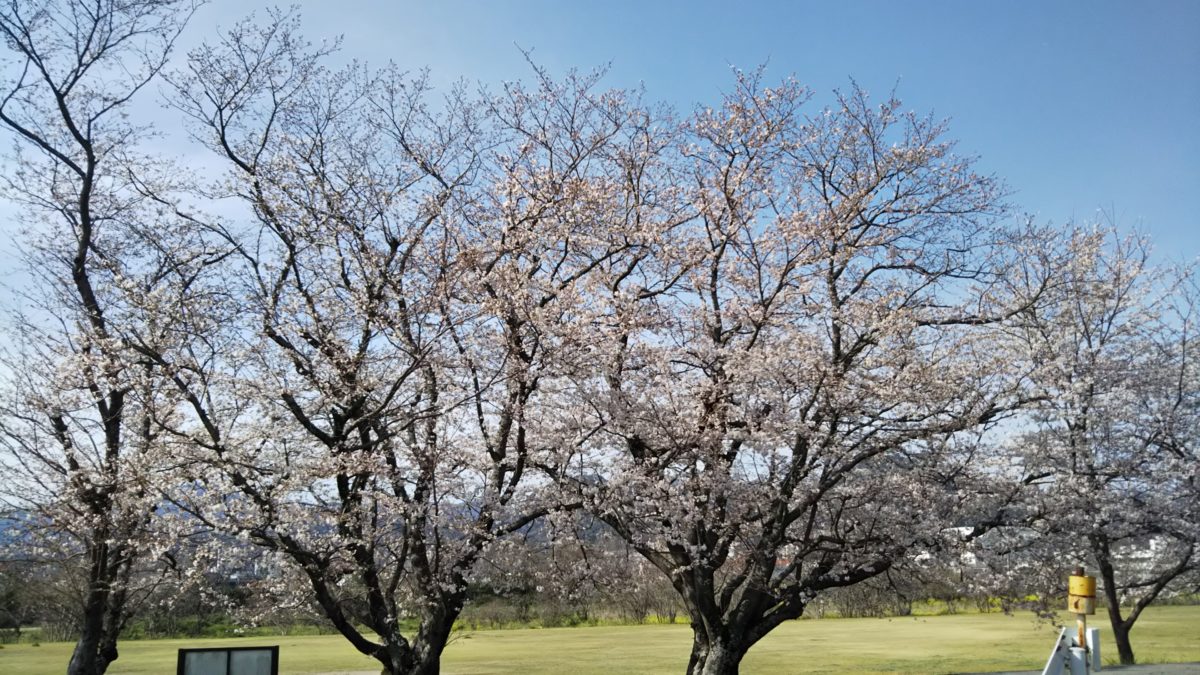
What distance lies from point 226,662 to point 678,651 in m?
14.7

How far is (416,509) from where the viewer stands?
27.5ft

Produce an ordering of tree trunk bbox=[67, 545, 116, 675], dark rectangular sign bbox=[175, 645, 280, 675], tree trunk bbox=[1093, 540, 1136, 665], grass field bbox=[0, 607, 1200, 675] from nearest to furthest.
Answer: dark rectangular sign bbox=[175, 645, 280, 675], tree trunk bbox=[67, 545, 116, 675], tree trunk bbox=[1093, 540, 1136, 665], grass field bbox=[0, 607, 1200, 675]

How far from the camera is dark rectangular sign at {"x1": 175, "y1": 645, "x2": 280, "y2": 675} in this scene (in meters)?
7.64

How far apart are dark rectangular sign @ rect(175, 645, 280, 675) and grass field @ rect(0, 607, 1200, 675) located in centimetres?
1037

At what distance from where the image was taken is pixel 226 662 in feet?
25.4

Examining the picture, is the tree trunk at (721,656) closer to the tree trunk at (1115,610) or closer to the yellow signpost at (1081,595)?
the yellow signpost at (1081,595)

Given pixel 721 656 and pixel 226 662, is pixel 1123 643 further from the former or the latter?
pixel 226 662

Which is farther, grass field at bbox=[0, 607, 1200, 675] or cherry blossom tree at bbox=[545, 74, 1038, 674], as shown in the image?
grass field at bbox=[0, 607, 1200, 675]

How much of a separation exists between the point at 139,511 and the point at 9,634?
65.3 feet

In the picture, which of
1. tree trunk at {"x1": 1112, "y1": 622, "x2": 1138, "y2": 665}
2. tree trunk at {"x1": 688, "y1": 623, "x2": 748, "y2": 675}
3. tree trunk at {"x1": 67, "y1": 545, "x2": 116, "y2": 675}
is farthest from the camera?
tree trunk at {"x1": 1112, "y1": 622, "x2": 1138, "y2": 665}

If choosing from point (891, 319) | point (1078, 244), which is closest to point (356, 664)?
point (891, 319)

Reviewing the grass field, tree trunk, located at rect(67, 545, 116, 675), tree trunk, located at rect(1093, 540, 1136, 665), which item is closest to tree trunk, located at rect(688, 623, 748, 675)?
the grass field

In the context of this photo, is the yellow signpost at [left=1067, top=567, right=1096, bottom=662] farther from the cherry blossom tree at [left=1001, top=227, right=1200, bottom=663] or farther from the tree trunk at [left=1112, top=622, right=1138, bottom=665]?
the tree trunk at [left=1112, top=622, right=1138, bottom=665]

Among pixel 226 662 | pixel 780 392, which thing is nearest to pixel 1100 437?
pixel 780 392
